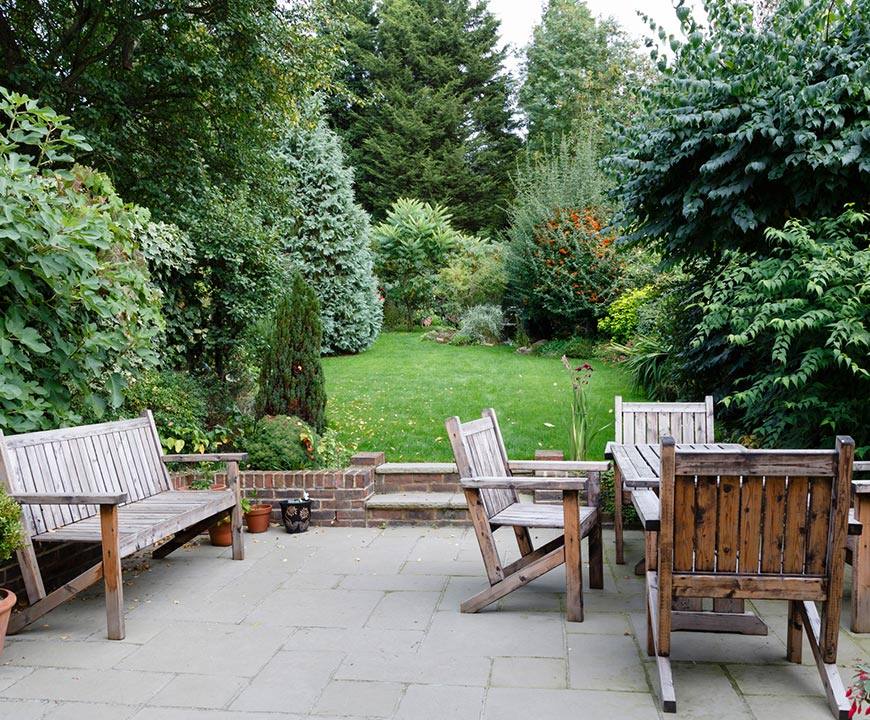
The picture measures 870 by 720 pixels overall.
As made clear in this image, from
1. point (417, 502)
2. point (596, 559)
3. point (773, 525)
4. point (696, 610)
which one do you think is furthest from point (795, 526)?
point (417, 502)

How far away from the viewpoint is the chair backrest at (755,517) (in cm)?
285

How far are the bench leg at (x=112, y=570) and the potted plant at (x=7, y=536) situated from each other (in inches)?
14.7

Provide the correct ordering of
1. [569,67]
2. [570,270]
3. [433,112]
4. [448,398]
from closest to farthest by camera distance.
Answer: [448,398] → [570,270] → [569,67] → [433,112]

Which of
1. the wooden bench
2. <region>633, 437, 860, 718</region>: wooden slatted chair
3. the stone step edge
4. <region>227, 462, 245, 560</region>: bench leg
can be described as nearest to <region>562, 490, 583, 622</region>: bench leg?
<region>633, 437, 860, 718</region>: wooden slatted chair

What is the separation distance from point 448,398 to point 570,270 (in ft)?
15.6

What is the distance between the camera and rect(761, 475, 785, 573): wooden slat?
2893mm

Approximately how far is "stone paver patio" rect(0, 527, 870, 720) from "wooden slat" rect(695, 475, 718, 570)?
0.58 metres

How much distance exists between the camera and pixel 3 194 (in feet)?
12.6

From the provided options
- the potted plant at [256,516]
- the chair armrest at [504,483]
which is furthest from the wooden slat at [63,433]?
the chair armrest at [504,483]

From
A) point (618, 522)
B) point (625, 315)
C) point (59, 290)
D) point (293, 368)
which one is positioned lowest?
point (618, 522)

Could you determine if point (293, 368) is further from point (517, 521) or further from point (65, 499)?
point (517, 521)

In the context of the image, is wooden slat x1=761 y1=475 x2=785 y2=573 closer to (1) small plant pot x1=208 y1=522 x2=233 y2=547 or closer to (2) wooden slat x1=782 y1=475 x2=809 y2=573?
(2) wooden slat x1=782 y1=475 x2=809 y2=573

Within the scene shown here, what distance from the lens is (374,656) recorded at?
11.6 ft

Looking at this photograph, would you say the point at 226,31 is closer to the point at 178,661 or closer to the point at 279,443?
the point at 279,443
